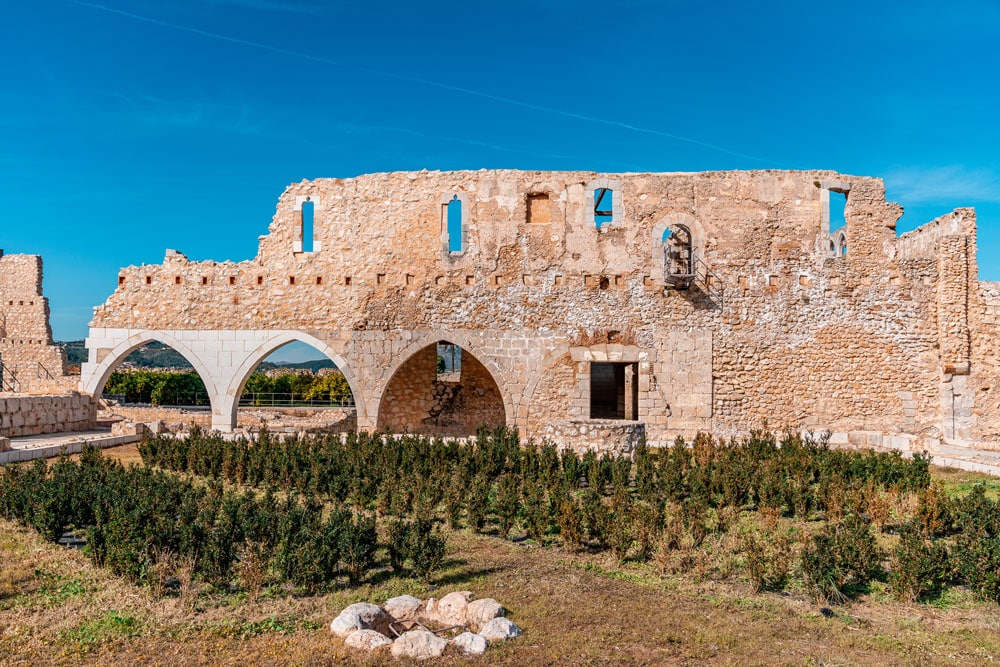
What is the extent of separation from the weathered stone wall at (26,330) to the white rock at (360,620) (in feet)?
81.0

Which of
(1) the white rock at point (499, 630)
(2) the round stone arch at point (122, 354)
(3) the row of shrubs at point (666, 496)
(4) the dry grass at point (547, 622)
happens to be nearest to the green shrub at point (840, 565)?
(3) the row of shrubs at point (666, 496)

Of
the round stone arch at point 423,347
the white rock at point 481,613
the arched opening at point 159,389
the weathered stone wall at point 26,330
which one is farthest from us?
the arched opening at point 159,389

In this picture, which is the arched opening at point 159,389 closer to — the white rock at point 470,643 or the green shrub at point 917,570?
the white rock at point 470,643

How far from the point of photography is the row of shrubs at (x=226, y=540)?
20.9 ft

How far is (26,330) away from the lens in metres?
27.1

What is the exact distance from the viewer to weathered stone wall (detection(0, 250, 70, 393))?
1051 inches

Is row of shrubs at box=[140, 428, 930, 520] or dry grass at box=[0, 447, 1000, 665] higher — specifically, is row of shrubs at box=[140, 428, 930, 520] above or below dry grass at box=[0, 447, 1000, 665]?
above

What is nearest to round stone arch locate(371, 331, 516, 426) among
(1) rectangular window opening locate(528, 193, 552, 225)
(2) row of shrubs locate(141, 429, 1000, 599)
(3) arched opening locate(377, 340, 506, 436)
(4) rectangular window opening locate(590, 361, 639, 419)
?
(3) arched opening locate(377, 340, 506, 436)

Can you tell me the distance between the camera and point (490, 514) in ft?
30.0

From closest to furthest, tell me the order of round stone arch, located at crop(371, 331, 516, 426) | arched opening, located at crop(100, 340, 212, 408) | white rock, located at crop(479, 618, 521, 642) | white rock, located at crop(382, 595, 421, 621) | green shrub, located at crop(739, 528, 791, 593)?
white rock, located at crop(479, 618, 521, 642) < white rock, located at crop(382, 595, 421, 621) < green shrub, located at crop(739, 528, 791, 593) < round stone arch, located at crop(371, 331, 516, 426) < arched opening, located at crop(100, 340, 212, 408)

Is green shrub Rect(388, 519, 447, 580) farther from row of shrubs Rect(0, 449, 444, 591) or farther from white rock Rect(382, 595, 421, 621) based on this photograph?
white rock Rect(382, 595, 421, 621)

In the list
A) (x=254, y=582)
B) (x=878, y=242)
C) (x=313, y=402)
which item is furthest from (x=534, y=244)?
(x=313, y=402)

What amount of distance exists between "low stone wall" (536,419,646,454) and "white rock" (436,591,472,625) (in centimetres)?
744

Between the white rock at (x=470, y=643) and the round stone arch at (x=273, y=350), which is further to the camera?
the round stone arch at (x=273, y=350)
